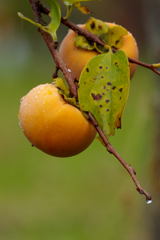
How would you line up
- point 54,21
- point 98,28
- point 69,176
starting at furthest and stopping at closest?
point 69,176
point 98,28
point 54,21

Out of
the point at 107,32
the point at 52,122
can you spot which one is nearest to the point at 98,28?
the point at 107,32

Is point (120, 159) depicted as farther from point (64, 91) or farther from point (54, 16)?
point (54, 16)

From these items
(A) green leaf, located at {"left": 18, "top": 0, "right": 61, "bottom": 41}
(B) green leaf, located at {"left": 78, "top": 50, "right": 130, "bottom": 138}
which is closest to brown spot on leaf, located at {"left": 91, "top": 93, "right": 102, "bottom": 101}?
(B) green leaf, located at {"left": 78, "top": 50, "right": 130, "bottom": 138}

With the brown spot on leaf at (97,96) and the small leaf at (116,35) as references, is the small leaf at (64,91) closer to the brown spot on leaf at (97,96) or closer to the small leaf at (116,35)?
the brown spot on leaf at (97,96)

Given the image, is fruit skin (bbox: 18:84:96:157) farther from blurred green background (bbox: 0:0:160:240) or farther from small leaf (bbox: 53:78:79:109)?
blurred green background (bbox: 0:0:160:240)

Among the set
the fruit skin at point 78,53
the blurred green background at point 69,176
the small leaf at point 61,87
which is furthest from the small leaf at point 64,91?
the blurred green background at point 69,176
